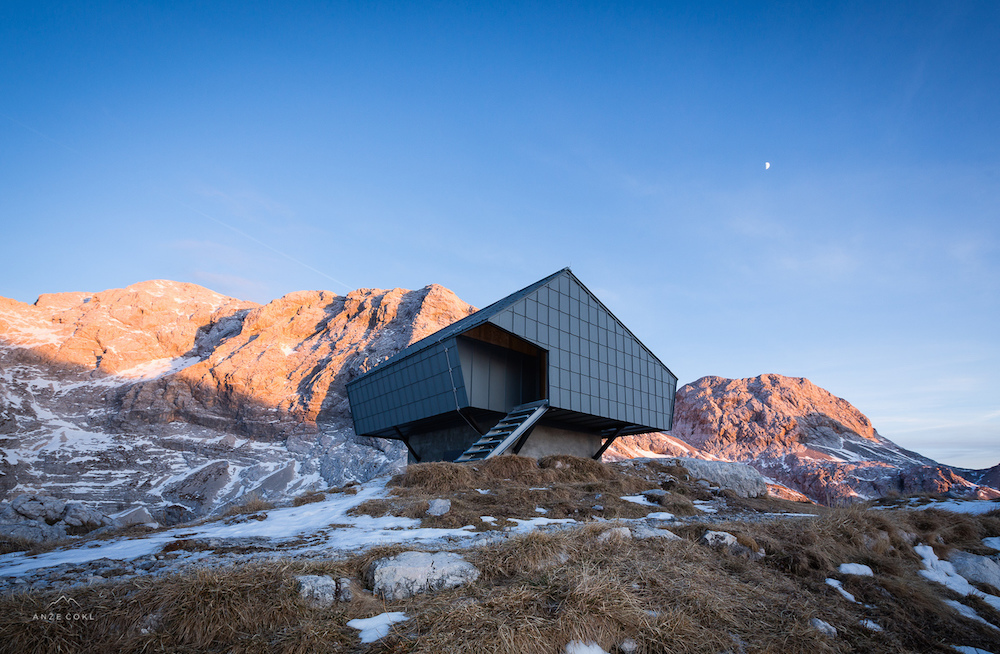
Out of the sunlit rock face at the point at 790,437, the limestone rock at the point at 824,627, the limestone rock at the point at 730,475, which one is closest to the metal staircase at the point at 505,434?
the limestone rock at the point at 730,475

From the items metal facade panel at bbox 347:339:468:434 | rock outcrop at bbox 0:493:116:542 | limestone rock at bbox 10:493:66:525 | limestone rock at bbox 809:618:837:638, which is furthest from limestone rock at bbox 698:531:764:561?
limestone rock at bbox 10:493:66:525

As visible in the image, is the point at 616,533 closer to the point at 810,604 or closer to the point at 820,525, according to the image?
the point at 810,604

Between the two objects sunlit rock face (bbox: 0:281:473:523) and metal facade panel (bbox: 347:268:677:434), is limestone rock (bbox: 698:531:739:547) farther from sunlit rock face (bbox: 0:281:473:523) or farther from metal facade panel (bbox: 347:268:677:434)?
sunlit rock face (bbox: 0:281:473:523)

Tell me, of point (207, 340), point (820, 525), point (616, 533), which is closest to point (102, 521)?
point (616, 533)

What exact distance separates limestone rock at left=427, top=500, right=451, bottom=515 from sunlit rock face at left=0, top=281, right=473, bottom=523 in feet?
180

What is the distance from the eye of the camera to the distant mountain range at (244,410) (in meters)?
64.4

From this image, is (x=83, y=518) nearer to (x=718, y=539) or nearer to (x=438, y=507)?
(x=438, y=507)

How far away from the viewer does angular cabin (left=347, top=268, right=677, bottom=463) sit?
23266 millimetres

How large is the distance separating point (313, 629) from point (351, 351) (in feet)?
300

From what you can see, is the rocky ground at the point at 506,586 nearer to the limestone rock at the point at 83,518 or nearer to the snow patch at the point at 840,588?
the snow patch at the point at 840,588

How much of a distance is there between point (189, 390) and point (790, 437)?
113m

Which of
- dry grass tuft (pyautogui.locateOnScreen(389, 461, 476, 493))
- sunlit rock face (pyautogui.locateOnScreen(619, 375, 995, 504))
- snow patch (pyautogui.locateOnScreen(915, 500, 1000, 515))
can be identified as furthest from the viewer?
sunlit rock face (pyautogui.locateOnScreen(619, 375, 995, 504))

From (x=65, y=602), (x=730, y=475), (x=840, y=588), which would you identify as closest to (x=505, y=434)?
(x=730, y=475)

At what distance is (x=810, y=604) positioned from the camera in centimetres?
561
